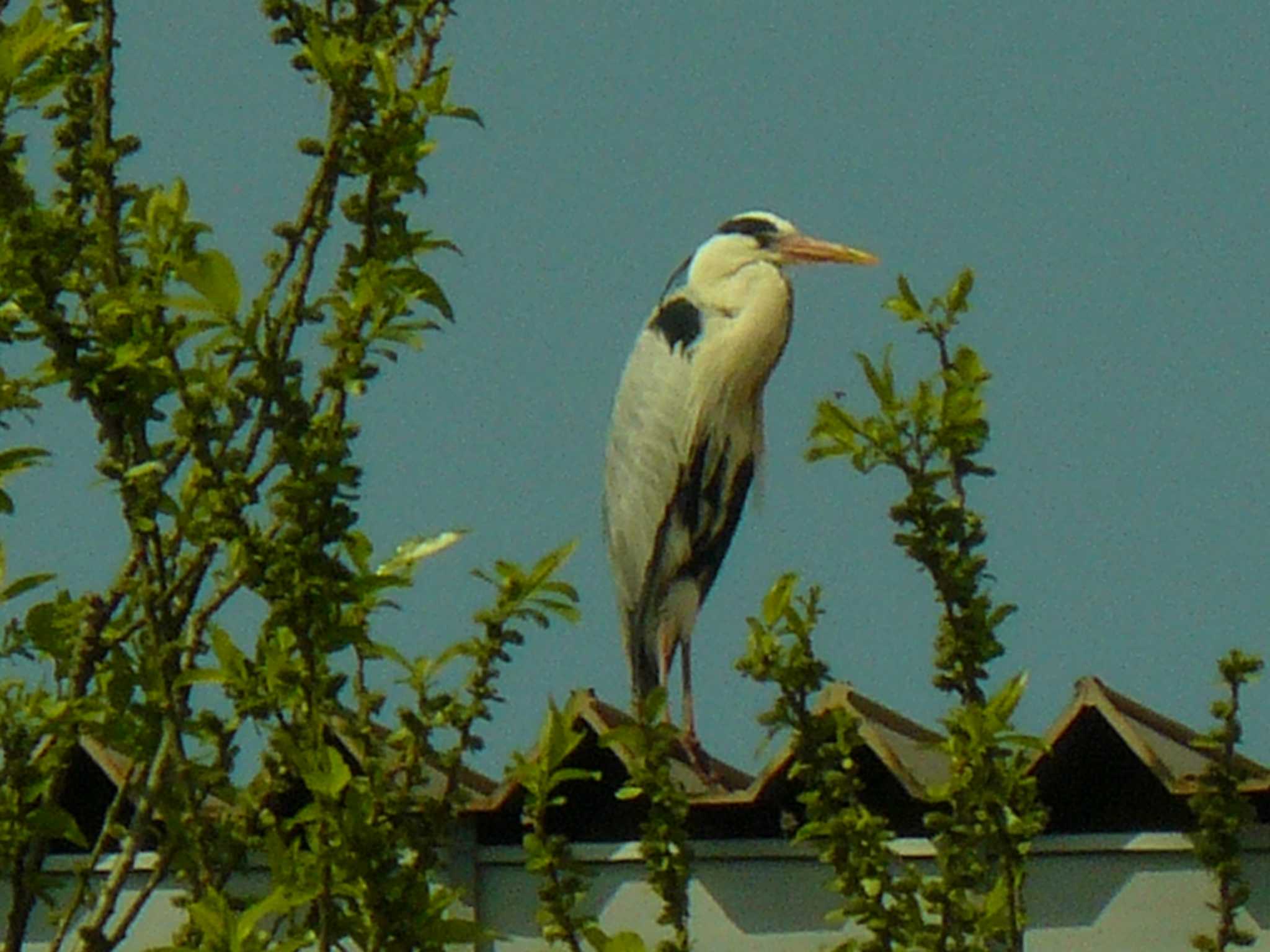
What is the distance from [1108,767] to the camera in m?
4.93

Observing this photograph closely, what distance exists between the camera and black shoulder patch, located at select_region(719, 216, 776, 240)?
9547mm

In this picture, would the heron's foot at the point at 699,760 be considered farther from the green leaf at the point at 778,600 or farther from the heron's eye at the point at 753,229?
the green leaf at the point at 778,600

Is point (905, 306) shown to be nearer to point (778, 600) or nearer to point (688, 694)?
point (778, 600)

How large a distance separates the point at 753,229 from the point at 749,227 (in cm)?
3

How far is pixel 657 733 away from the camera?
346 cm

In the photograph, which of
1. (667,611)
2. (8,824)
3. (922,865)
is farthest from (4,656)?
(667,611)

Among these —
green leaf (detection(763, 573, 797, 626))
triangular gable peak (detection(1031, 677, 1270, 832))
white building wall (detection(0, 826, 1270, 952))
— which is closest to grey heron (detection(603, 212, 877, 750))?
white building wall (detection(0, 826, 1270, 952))

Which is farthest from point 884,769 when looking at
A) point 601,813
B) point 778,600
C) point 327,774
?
point 327,774

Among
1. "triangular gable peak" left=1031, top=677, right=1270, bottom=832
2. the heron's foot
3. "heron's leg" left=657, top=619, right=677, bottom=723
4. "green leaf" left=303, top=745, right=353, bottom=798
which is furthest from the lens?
"heron's leg" left=657, top=619, right=677, bottom=723

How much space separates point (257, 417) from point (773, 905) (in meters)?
2.69

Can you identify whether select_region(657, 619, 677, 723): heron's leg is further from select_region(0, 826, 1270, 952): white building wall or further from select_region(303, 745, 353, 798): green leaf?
select_region(303, 745, 353, 798): green leaf

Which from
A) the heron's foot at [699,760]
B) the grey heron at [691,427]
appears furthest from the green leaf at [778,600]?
the grey heron at [691,427]

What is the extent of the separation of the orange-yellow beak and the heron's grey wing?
1.65 feet

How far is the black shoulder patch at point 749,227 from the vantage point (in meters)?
9.55
